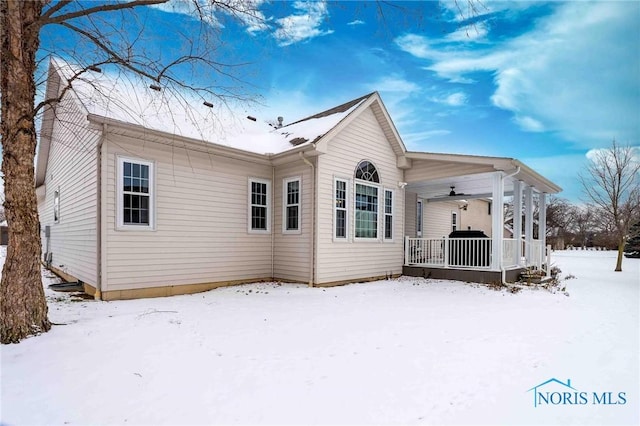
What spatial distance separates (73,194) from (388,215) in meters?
9.03

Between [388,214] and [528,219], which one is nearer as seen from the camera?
[388,214]

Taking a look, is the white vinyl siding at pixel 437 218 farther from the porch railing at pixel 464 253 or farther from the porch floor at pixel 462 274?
the porch floor at pixel 462 274

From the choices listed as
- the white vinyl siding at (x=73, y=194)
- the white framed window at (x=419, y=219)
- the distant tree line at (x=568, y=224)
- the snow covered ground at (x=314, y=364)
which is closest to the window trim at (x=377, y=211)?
the snow covered ground at (x=314, y=364)

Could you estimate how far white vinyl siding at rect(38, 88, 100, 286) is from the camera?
7596 mm

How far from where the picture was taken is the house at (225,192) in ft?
24.3

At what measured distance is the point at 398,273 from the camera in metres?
11.9

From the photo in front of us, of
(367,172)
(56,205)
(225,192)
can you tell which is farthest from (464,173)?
(56,205)

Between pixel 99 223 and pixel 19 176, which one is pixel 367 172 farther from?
pixel 19 176

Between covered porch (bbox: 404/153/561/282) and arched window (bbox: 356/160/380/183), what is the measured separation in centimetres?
146

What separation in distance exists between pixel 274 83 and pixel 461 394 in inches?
249

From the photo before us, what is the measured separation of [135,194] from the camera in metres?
7.59

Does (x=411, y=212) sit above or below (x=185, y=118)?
below

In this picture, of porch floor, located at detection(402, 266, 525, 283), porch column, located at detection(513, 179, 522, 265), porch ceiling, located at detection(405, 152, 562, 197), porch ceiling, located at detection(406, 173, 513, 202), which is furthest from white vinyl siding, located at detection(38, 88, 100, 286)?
porch column, located at detection(513, 179, 522, 265)

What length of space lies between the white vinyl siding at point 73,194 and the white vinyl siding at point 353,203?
5.20 meters
